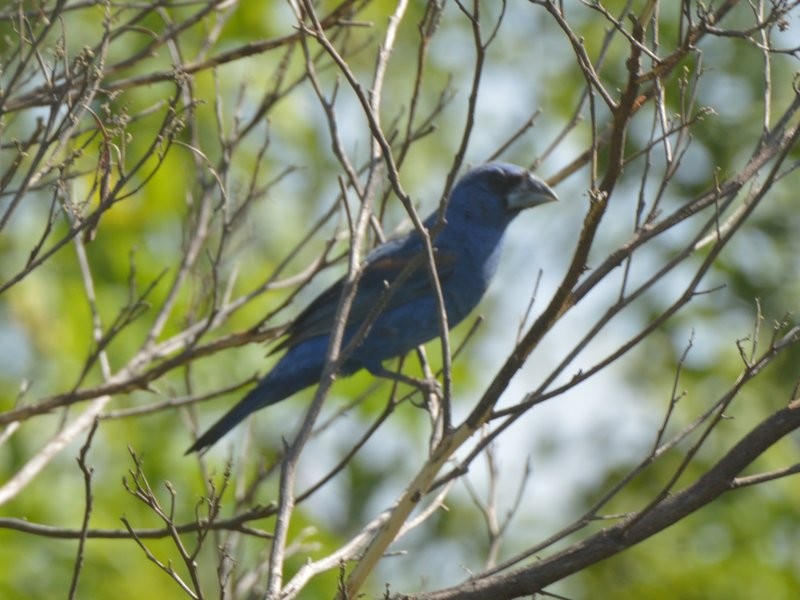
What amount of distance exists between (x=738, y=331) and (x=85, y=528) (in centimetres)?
538

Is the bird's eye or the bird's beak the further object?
the bird's eye

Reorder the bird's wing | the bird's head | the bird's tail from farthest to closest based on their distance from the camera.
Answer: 1. the bird's head
2. the bird's wing
3. the bird's tail

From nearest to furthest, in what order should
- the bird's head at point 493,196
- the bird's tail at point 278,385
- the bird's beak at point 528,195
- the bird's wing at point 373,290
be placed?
the bird's tail at point 278,385 < the bird's wing at point 373,290 < the bird's beak at point 528,195 < the bird's head at point 493,196

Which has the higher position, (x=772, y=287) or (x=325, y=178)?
(x=325, y=178)

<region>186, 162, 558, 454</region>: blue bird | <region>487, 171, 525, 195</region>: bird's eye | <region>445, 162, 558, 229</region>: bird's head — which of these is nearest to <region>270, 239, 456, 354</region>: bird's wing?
<region>186, 162, 558, 454</region>: blue bird

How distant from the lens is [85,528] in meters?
2.79

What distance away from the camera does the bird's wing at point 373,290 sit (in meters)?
5.23

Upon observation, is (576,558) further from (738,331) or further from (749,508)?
(738,331)

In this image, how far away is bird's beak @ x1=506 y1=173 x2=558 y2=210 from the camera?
5559 mm

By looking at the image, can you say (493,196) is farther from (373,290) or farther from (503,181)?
(373,290)

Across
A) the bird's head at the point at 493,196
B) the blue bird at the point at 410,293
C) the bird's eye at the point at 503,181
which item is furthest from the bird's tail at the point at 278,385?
the bird's eye at the point at 503,181

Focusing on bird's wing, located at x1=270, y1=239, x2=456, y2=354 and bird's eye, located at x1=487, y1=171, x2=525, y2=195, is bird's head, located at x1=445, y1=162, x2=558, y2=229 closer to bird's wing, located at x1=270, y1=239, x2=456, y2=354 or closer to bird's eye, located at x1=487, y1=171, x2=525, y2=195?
bird's eye, located at x1=487, y1=171, x2=525, y2=195

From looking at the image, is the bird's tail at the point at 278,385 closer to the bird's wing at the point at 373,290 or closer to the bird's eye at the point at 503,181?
the bird's wing at the point at 373,290

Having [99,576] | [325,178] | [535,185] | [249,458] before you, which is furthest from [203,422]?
[325,178]
